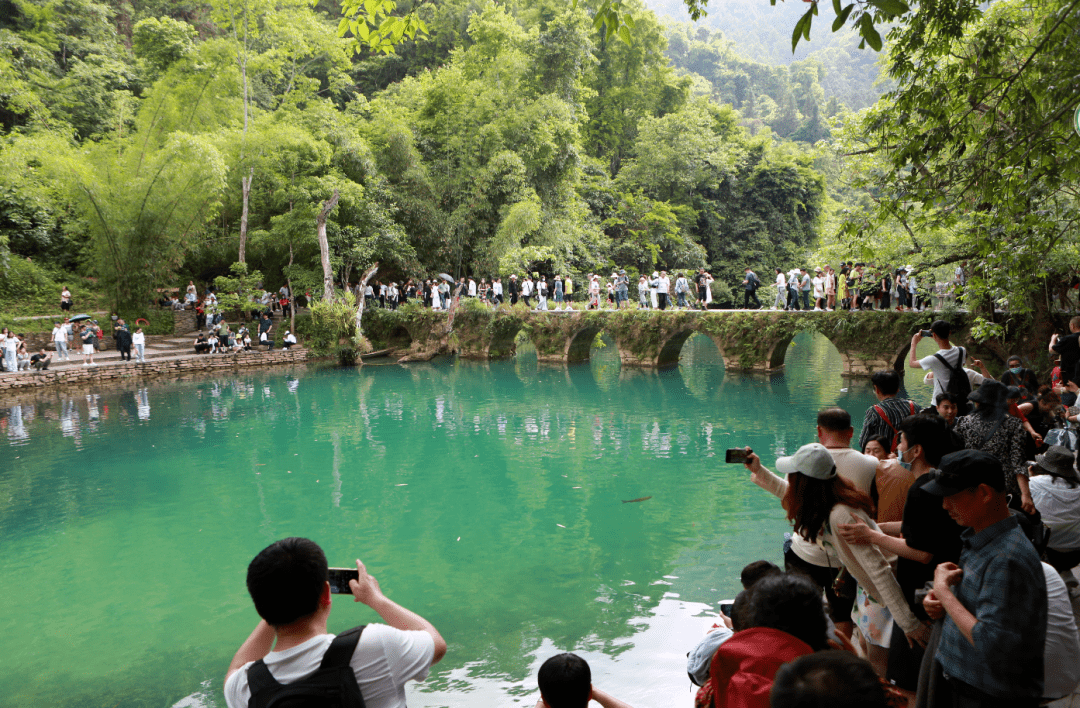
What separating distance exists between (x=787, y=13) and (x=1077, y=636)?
15050cm

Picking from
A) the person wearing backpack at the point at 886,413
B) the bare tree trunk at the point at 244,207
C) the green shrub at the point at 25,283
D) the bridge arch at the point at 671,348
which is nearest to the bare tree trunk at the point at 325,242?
the bare tree trunk at the point at 244,207

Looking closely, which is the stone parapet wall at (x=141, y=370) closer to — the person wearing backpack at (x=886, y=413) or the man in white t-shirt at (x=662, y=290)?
the man in white t-shirt at (x=662, y=290)

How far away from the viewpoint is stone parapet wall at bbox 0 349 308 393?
63.0ft

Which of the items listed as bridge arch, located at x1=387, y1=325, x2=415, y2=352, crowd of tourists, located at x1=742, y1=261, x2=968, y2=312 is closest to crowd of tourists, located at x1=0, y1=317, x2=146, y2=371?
bridge arch, located at x1=387, y1=325, x2=415, y2=352

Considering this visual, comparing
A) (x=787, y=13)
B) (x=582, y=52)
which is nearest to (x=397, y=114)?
(x=582, y=52)

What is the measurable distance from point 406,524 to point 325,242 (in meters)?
18.4

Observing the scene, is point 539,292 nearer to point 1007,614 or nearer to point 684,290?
point 684,290

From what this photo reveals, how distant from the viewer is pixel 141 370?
71.4ft

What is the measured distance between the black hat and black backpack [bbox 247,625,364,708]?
Answer: 70.9 inches

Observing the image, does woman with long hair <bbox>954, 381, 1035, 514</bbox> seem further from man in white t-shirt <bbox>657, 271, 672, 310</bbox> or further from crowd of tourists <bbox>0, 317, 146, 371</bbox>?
crowd of tourists <bbox>0, 317, 146, 371</bbox>

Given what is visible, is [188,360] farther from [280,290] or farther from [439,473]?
[439,473]

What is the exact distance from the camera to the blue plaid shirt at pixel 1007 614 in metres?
1.97

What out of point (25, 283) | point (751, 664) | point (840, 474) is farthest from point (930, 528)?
point (25, 283)

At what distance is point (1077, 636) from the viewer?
84.4 inches
